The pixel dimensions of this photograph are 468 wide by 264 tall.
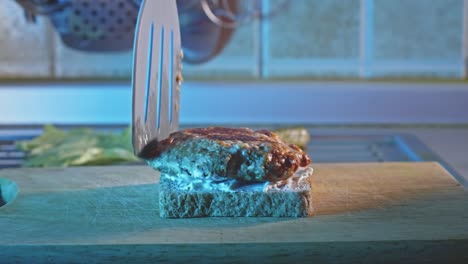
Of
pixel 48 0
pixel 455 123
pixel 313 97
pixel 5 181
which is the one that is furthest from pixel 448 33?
pixel 5 181

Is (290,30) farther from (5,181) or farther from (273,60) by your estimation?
(5,181)

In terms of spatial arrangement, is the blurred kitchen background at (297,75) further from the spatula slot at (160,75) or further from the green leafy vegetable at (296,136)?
the spatula slot at (160,75)

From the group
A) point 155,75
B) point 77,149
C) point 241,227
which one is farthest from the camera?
point 77,149

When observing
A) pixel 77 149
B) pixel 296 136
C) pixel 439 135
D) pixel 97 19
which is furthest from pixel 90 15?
pixel 439 135

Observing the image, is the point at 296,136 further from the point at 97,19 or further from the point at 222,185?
the point at 222,185

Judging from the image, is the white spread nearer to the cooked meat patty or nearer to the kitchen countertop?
the cooked meat patty

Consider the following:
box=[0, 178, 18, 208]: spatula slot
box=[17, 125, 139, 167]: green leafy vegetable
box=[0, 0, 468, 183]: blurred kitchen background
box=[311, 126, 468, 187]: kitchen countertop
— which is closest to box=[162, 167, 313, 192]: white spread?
box=[0, 178, 18, 208]: spatula slot
